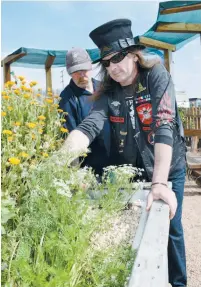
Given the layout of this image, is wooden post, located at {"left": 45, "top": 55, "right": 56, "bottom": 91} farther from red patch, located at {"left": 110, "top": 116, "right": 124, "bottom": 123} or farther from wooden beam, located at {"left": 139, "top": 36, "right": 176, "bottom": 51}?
red patch, located at {"left": 110, "top": 116, "right": 124, "bottom": 123}

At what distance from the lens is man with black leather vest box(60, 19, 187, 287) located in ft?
5.80

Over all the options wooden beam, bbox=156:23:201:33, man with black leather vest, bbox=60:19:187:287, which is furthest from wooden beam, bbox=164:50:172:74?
man with black leather vest, bbox=60:19:187:287

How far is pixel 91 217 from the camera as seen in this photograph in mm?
1449

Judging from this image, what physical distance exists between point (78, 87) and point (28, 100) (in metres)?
0.52

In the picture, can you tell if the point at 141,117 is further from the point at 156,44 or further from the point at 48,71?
the point at 48,71

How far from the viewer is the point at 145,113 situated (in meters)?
1.93

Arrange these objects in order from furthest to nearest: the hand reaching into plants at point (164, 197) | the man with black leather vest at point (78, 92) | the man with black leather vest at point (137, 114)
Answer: the man with black leather vest at point (78, 92) → the man with black leather vest at point (137, 114) → the hand reaching into plants at point (164, 197)

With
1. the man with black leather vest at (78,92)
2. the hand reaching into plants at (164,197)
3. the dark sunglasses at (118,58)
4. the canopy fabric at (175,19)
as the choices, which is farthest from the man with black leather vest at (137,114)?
the canopy fabric at (175,19)

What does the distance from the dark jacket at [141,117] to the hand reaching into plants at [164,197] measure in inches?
14.7

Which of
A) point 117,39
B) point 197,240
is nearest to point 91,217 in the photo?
point 117,39

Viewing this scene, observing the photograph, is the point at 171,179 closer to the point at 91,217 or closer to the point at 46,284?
the point at 91,217

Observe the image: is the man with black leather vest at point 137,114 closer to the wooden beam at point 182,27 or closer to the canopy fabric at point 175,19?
the canopy fabric at point 175,19

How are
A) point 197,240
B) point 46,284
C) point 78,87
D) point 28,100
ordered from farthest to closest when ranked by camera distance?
point 197,240 → point 78,87 → point 28,100 → point 46,284

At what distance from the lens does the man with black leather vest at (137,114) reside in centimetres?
177
